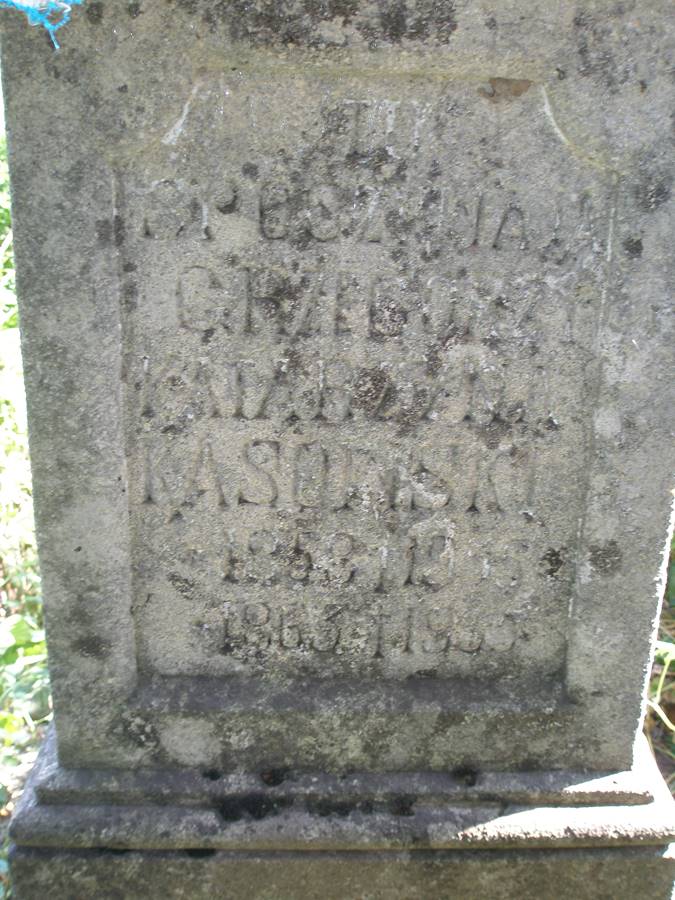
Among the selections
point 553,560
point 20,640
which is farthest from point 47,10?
point 20,640

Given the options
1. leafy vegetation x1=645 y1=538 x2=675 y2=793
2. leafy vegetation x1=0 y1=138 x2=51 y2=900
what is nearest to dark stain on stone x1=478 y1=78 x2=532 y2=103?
leafy vegetation x1=645 y1=538 x2=675 y2=793

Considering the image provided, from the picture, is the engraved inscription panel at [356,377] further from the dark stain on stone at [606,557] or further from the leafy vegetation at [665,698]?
the leafy vegetation at [665,698]

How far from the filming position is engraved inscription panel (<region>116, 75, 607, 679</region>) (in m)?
1.48

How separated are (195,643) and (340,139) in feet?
3.27

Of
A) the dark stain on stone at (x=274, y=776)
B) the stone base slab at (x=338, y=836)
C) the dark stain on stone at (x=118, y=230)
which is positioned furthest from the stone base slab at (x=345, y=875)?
the dark stain on stone at (x=118, y=230)

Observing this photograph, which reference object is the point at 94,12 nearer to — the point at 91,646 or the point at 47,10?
the point at 47,10

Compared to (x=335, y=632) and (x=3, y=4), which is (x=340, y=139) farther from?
(x=335, y=632)

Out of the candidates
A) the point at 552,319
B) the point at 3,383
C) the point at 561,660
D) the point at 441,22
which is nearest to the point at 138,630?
the point at 561,660

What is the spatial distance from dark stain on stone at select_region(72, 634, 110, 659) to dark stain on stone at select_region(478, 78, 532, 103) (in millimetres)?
1224

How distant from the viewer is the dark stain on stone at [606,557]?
170 cm

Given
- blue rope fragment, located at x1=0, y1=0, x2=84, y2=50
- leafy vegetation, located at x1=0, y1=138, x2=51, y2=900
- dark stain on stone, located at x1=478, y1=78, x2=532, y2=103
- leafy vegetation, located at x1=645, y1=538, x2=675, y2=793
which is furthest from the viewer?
leafy vegetation, located at x1=645, y1=538, x2=675, y2=793

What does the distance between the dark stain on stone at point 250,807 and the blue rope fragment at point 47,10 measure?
1.43m

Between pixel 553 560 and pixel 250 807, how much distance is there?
2.56 feet

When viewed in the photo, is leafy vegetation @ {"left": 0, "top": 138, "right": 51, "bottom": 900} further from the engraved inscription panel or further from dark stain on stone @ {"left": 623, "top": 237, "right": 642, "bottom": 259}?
dark stain on stone @ {"left": 623, "top": 237, "right": 642, "bottom": 259}
